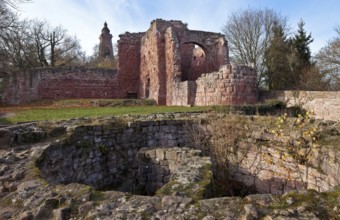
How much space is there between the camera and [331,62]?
21375 millimetres

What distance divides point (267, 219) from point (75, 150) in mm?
4802

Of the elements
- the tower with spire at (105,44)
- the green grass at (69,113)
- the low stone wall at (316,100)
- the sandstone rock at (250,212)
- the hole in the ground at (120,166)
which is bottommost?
the hole in the ground at (120,166)

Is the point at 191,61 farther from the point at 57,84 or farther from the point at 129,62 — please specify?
the point at 57,84

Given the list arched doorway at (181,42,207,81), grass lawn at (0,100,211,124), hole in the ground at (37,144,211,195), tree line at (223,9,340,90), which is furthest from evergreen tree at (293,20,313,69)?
hole in the ground at (37,144,211,195)

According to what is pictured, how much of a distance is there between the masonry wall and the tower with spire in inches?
884

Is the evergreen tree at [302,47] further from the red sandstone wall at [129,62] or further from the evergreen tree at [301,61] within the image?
the red sandstone wall at [129,62]

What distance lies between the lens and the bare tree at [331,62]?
21.2 m

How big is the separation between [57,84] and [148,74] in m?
7.06

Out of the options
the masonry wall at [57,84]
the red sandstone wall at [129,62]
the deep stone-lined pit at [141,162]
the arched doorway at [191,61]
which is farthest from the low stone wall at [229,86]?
the masonry wall at [57,84]

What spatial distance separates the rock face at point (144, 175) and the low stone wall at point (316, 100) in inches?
308

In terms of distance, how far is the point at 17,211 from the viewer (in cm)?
297

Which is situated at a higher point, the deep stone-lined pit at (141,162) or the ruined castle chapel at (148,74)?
the ruined castle chapel at (148,74)

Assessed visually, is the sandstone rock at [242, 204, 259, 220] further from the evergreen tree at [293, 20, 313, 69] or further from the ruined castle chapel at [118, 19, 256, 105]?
the evergreen tree at [293, 20, 313, 69]

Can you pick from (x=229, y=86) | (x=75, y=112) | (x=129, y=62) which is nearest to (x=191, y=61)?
(x=129, y=62)
